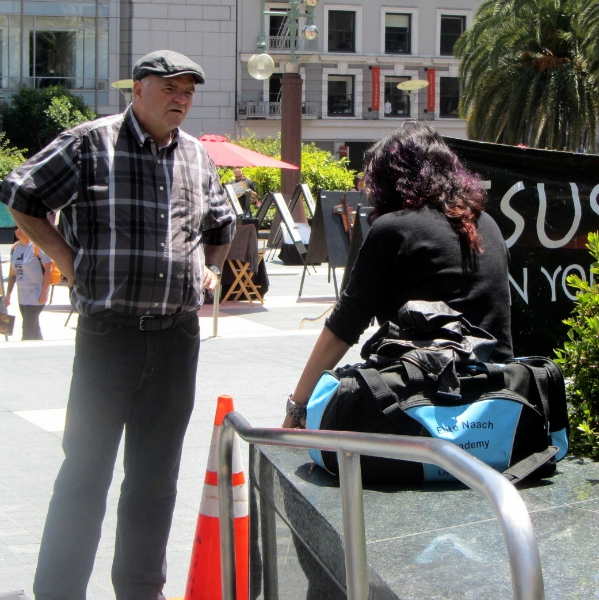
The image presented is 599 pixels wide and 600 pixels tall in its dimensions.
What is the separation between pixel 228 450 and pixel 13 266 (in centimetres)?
801

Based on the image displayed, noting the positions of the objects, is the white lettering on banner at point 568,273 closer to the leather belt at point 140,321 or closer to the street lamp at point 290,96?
the leather belt at point 140,321

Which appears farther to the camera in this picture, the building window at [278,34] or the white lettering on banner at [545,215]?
the building window at [278,34]

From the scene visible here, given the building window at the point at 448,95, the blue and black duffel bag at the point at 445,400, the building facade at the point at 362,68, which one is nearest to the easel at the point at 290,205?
the blue and black duffel bag at the point at 445,400

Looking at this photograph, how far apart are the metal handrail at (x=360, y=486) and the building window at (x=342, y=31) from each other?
158ft

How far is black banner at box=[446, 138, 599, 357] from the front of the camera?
4.24 metres

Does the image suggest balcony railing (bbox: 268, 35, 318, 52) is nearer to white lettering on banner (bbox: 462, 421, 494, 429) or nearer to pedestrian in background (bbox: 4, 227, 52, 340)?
pedestrian in background (bbox: 4, 227, 52, 340)

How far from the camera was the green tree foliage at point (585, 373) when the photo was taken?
307 centimetres

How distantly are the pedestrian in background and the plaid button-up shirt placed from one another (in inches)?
273

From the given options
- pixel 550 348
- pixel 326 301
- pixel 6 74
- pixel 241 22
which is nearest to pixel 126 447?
pixel 550 348

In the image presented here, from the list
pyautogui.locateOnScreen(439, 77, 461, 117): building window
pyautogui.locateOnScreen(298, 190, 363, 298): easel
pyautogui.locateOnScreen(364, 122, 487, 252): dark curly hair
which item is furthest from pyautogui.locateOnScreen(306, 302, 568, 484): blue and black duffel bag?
pyautogui.locateOnScreen(439, 77, 461, 117): building window

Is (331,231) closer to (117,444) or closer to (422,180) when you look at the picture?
(117,444)

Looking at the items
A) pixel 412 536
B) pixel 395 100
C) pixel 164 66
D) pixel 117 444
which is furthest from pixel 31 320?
pixel 395 100

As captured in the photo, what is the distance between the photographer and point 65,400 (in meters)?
7.01

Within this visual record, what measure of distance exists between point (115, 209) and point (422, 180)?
3.29 feet
